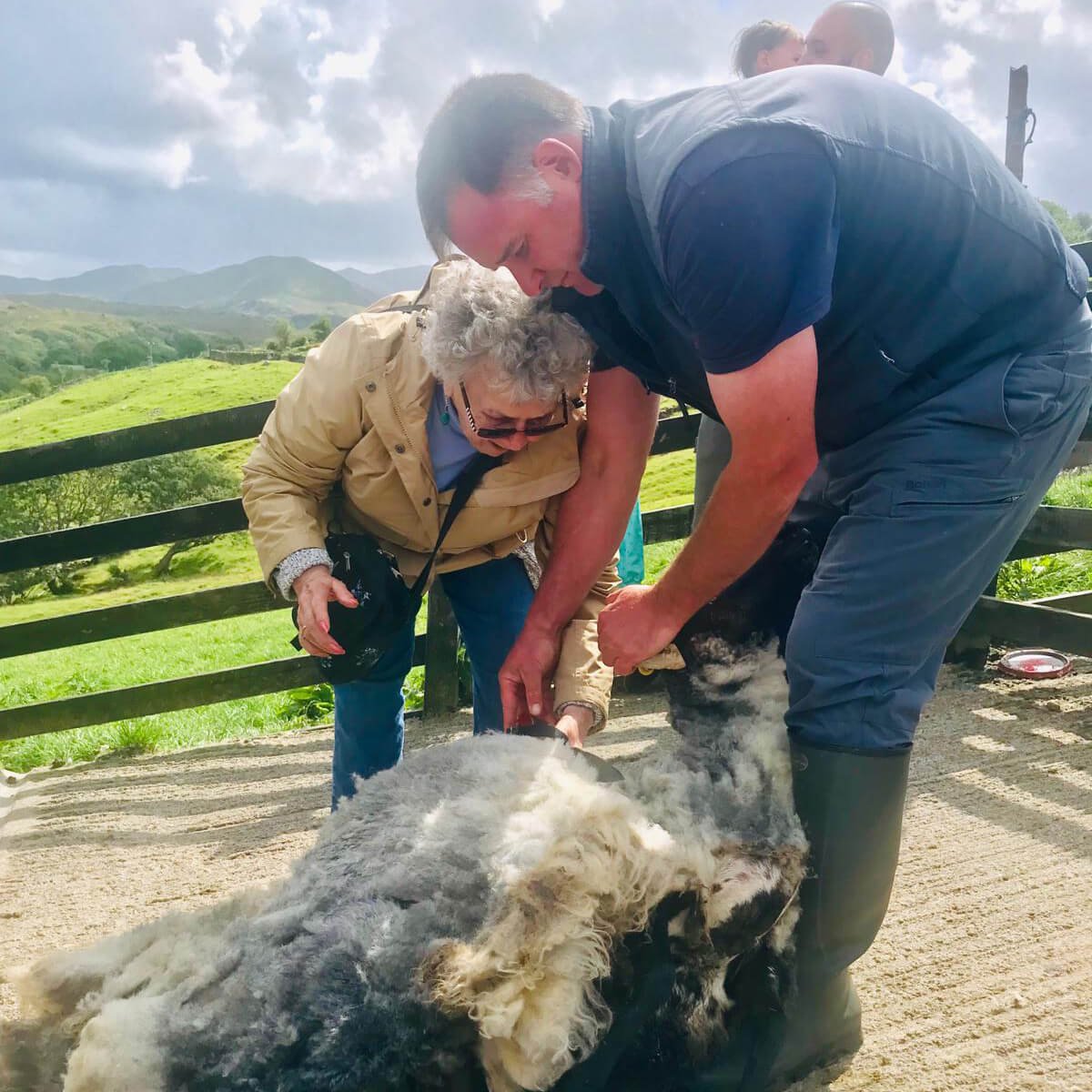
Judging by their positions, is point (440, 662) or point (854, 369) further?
point (440, 662)

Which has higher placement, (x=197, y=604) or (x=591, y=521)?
(x=591, y=521)

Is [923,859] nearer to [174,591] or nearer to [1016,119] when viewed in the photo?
[174,591]

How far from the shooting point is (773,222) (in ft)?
5.17

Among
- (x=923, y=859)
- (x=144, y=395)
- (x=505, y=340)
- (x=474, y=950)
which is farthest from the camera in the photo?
(x=144, y=395)

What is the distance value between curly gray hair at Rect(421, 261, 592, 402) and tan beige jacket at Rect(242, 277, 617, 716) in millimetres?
210

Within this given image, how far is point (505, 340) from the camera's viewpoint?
2266 millimetres

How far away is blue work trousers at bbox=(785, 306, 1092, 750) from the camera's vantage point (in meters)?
1.86

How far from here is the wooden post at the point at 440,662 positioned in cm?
479

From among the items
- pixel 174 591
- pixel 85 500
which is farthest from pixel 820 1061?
pixel 85 500

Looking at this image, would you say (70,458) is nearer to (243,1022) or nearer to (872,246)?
(243,1022)

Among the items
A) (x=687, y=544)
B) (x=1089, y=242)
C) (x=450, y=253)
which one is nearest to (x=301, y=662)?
(x=450, y=253)

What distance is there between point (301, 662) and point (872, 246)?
3.67 meters

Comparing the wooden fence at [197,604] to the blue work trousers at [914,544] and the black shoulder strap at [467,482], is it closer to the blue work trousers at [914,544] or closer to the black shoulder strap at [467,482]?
the black shoulder strap at [467,482]

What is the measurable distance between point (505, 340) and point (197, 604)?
293cm
